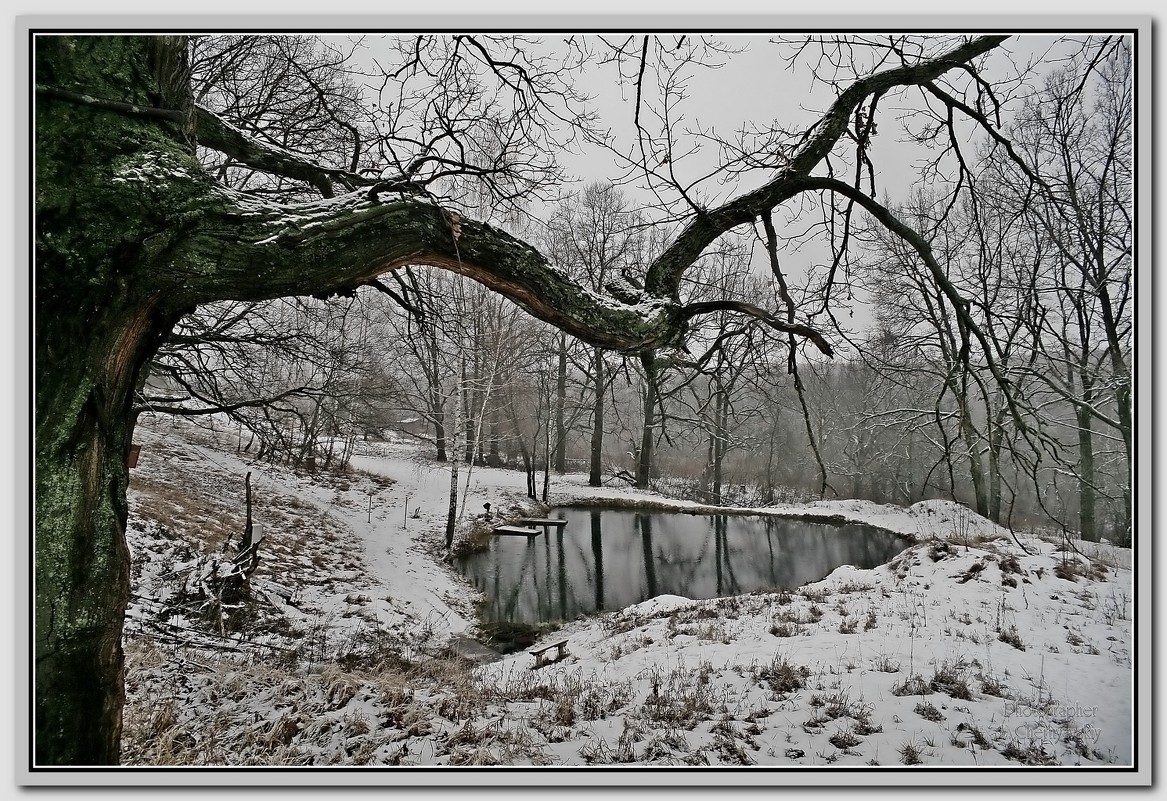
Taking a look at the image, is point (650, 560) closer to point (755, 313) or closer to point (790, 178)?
point (755, 313)

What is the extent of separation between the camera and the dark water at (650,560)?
10.0 m

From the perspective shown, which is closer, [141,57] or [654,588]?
[141,57]

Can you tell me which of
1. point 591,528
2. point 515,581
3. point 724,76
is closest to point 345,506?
point 515,581

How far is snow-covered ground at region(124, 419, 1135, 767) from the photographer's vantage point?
298 centimetres

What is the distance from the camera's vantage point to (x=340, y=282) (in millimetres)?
2029

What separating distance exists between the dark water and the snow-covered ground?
3.12 feet

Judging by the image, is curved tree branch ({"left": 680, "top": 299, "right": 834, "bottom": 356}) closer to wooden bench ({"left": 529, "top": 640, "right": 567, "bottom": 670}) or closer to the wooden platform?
wooden bench ({"left": 529, "top": 640, "right": 567, "bottom": 670})

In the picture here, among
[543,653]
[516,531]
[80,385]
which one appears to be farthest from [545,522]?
[80,385]

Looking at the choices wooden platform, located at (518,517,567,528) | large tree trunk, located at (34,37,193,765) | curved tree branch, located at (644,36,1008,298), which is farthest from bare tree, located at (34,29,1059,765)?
wooden platform, located at (518,517,567,528)

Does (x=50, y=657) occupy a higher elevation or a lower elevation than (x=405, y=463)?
higher

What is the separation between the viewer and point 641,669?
16.4ft

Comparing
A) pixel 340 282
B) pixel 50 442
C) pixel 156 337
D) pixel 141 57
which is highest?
pixel 141 57

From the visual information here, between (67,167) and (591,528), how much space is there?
561 inches
